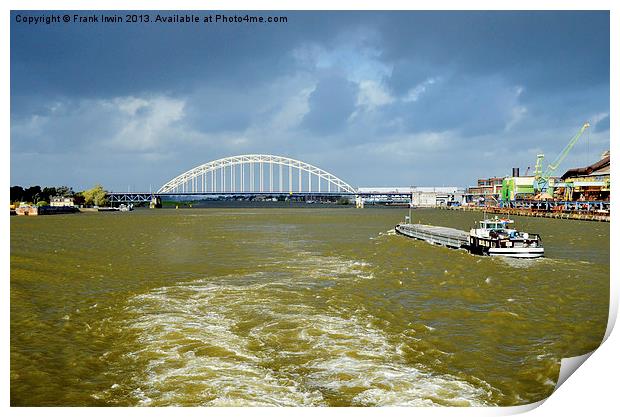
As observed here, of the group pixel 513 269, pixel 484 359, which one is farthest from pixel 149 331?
pixel 513 269

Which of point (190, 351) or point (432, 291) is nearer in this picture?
point (190, 351)

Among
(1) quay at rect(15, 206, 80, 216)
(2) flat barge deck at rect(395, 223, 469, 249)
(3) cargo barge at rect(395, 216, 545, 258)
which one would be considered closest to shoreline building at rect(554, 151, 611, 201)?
(2) flat barge deck at rect(395, 223, 469, 249)

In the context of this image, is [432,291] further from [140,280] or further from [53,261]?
[53,261]

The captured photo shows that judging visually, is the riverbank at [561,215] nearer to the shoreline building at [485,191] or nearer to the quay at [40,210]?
the shoreline building at [485,191]

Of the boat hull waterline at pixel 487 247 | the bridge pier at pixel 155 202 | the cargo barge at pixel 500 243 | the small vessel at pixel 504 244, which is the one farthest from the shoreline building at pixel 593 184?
the bridge pier at pixel 155 202

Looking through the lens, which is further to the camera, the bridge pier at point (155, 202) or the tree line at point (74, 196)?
the bridge pier at point (155, 202)

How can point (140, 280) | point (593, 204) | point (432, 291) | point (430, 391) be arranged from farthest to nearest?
point (593, 204) → point (140, 280) → point (432, 291) → point (430, 391)

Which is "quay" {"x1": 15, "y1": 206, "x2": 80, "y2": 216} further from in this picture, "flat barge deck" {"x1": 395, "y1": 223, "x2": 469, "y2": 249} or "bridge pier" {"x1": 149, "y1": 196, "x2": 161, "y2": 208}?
"flat barge deck" {"x1": 395, "y1": 223, "x2": 469, "y2": 249}
